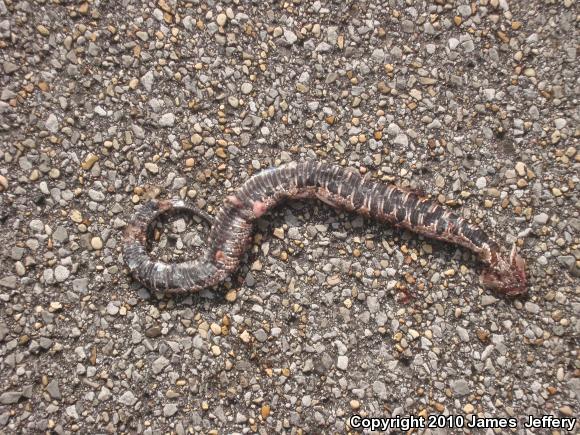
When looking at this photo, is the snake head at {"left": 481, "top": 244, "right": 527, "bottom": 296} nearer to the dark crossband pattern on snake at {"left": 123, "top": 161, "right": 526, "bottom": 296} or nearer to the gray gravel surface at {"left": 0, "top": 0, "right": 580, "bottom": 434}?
the dark crossband pattern on snake at {"left": 123, "top": 161, "right": 526, "bottom": 296}

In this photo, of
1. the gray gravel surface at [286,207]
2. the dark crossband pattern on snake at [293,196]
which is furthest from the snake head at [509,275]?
the gray gravel surface at [286,207]

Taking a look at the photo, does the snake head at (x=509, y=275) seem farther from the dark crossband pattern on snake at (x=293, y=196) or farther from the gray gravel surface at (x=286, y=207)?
the gray gravel surface at (x=286, y=207)

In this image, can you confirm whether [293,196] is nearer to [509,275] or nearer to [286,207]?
[286,207]

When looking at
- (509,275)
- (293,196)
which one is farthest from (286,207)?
(509,275)

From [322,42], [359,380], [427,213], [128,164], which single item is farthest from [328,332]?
[322,42]

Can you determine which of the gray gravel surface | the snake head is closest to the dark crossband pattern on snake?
the snake head
